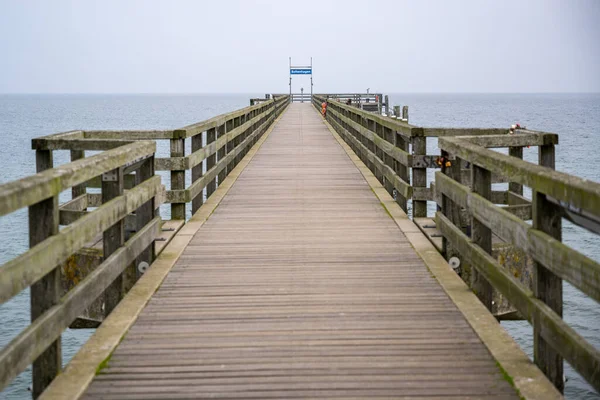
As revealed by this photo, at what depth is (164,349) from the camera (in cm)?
503

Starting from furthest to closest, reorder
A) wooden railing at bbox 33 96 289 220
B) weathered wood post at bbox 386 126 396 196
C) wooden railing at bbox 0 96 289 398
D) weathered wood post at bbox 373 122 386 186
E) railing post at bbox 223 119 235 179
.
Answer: railing post at bbox 223 119 235 179 < weathered wood post at bbox 373 122 386 186 < weathered wood post at bbox 386 126 396 196 < wooden railing at bbox 33 96 289 220 < wooden railing at bbox 0 96 289 398

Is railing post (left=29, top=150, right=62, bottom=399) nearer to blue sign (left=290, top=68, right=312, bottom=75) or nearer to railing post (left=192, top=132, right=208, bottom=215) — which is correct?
railing post (left=192, top=132, right=208, bottom=215)

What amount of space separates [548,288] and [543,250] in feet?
0.88

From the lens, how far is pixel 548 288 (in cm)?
448

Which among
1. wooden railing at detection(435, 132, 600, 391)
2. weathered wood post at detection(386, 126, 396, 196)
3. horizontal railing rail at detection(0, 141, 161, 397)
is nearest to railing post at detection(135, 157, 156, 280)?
horizontal railing rail at detection(0, 141, 161, 397)

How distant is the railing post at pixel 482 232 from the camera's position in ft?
19.7

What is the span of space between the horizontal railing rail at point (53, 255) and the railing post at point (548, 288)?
2.49m

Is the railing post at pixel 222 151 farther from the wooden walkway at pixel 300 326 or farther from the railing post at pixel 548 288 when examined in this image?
the railing post at pixel 548 288

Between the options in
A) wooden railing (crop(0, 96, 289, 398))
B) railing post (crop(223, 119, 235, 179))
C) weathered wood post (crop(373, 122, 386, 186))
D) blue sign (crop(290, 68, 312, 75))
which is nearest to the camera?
wooden railing (crop(0, 96, 289, 398))

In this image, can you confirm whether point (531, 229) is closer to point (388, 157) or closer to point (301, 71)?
point (388, 157)

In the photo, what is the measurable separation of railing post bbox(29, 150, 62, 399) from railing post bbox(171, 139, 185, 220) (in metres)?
4.92

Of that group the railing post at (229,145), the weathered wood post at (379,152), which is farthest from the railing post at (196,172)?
the railing post at (229,145)

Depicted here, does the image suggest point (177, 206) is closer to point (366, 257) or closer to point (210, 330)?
point (366, 257)

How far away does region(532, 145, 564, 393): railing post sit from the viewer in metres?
4.44
